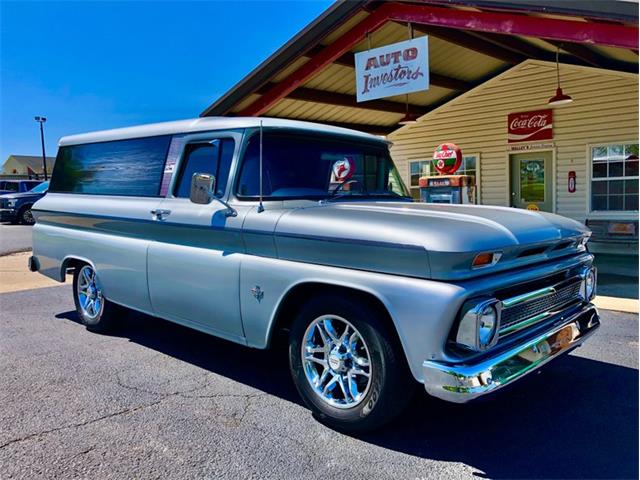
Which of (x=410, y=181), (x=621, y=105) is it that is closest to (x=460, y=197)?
(x=621, y=105)

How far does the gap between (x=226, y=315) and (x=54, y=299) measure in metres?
4.99

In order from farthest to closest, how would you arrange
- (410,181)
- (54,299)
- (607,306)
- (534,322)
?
(410,181) < (54,299) < (607,306) < (534,322)

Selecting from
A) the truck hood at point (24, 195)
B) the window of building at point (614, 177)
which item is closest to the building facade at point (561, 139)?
the window of building at point (614, 177)

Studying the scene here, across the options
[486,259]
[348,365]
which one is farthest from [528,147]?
[348,365]

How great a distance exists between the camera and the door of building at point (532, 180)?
40.3ft

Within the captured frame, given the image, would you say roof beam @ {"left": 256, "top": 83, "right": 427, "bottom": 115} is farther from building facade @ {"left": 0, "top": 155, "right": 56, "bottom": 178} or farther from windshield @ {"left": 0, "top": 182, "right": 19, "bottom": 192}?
building facade @ {"left": 0, "top": 155, "right": 56, "bottom": 178}

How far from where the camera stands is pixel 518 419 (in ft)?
11.5

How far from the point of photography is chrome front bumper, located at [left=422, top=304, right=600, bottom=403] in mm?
2697

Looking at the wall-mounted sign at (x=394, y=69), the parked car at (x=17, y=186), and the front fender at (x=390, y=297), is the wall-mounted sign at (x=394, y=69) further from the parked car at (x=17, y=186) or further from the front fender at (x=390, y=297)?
the parked car at (x=17, y=186)

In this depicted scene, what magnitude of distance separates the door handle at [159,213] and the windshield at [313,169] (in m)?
0.85

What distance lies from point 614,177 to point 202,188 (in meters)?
10.4

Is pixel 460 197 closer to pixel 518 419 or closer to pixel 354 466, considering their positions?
pixel 518 419

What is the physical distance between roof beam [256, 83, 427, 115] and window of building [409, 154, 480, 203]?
5.90ft


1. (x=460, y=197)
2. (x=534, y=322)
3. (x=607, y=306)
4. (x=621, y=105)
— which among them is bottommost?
(x=607, y=306)
